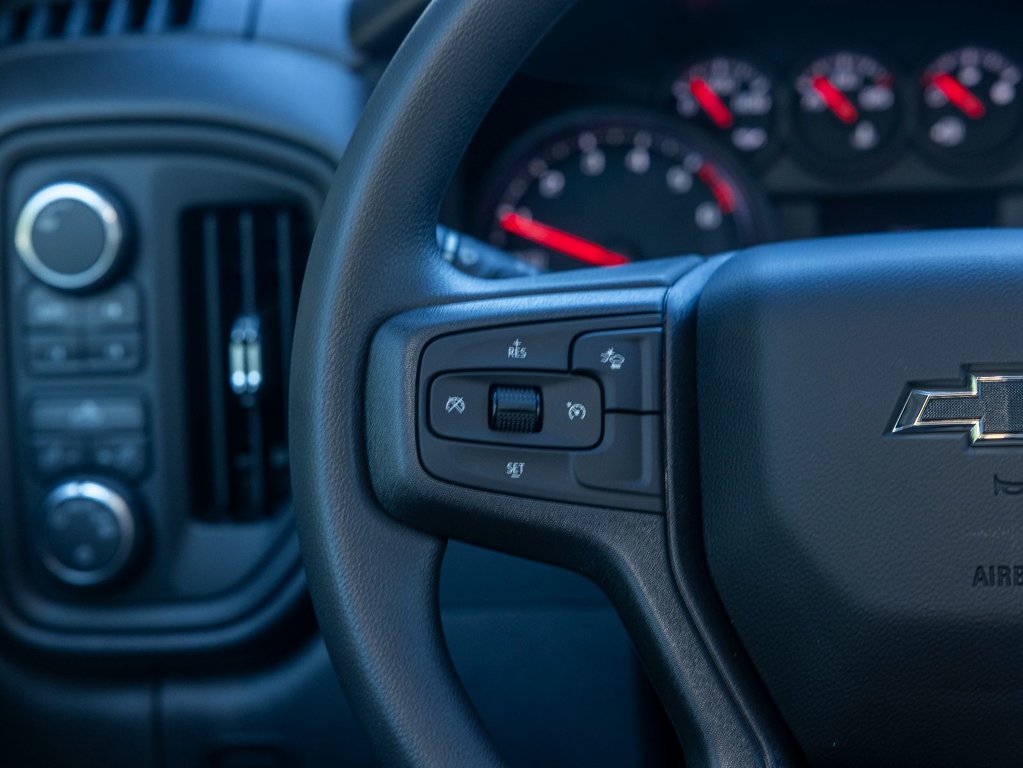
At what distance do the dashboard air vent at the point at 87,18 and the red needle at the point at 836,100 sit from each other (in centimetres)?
68

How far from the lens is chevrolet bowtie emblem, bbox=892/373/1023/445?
2.56 ft

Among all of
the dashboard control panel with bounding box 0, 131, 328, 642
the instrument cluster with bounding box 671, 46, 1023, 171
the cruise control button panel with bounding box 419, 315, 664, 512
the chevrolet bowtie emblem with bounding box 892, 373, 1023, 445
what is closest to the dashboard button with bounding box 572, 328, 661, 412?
the cruise control button panel with bounding box 419, 315, 664, 512

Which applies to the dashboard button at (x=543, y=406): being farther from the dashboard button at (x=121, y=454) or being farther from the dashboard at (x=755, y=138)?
the dashboard at (x=755, y=138)

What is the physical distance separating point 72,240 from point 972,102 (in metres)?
0.94

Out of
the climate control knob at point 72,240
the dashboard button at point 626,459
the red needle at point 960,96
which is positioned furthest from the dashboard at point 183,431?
the red needle at point 960,96

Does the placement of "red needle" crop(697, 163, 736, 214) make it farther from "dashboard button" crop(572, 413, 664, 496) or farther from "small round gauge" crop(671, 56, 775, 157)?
"dashboard button" crop(572, 413, 664, 496)

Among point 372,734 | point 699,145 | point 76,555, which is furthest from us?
point 699,145

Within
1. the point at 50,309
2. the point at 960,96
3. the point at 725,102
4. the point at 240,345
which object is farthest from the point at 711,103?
the point at 50,309

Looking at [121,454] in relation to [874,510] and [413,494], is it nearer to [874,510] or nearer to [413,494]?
[413,494]

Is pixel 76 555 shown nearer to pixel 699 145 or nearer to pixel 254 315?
pixel 254 315

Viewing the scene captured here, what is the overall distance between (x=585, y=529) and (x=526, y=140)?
0.77 metres

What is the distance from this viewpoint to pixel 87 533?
3.99 ft

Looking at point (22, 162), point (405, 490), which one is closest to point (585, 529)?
point (405, 490)

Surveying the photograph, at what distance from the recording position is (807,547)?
801 mm
